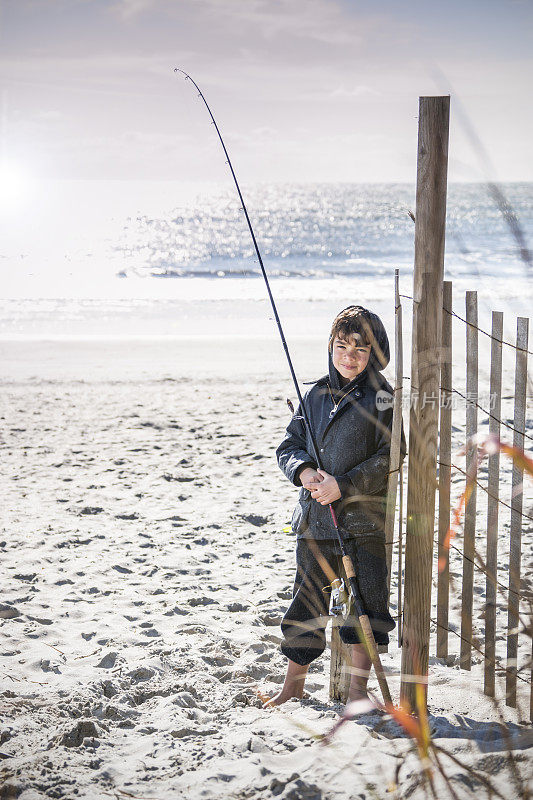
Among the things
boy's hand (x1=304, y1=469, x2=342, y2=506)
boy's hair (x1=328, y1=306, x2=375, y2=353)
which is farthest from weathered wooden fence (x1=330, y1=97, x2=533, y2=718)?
boy's hand (x1=304, y1=469, x2=342, y2=506)

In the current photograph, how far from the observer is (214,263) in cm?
2641

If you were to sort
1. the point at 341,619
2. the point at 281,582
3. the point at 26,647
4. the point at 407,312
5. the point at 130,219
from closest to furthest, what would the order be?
1. the point at 341,619
2. the point at 26,647
3. the point at 281,582
4. the point at 407,312
5. the point at 130,219

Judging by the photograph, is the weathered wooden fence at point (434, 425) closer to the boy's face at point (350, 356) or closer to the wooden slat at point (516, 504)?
the wooden slat at point (516, 504)

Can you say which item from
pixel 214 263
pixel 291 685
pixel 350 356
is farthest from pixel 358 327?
pixel 214 263

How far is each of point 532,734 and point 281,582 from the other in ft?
6.87

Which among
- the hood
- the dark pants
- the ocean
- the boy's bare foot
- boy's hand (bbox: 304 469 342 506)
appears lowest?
the boy's bare foot

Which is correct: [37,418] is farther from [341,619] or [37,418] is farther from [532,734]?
[532,734]

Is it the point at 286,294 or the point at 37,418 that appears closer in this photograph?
the point at 37,418

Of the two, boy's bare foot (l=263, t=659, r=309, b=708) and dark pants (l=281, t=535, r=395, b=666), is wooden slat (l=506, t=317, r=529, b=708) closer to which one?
dark pants (l=281, t=535, r=395, b=666)

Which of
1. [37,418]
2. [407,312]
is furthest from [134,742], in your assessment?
[407,312]

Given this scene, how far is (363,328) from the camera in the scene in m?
2.64

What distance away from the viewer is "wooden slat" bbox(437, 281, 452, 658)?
2.53 metres

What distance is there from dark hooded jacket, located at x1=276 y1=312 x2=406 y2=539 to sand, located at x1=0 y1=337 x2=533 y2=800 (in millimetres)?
714

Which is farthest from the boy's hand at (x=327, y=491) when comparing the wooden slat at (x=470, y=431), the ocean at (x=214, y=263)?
the ocean at (x=214, y=263)
